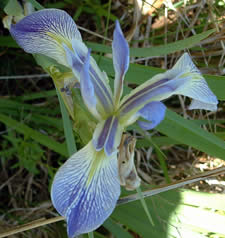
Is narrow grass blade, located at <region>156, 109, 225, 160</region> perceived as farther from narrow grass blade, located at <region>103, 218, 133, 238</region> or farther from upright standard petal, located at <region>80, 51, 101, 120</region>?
narrow grass blade, located at <region>103, 218, 133, 238</region>

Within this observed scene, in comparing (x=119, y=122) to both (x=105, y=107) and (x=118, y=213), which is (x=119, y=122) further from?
(x=118, y=213)

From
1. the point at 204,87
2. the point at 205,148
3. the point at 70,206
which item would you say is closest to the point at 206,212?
the point at 205,148

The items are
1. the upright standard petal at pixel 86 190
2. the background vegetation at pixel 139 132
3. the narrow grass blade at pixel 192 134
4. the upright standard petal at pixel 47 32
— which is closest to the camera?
the upright standard petal at pixel 86 190

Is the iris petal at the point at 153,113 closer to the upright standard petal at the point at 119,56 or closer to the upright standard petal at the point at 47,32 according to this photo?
the upright standard petal at the point at 119,56

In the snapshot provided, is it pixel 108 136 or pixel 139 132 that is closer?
pixel 108 136

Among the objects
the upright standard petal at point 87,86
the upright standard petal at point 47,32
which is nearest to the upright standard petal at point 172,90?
the upright standard petal at point 87,86

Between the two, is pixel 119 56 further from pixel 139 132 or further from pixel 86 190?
pixel 139 132

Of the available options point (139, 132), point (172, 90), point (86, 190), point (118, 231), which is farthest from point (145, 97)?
point (118, 231)
